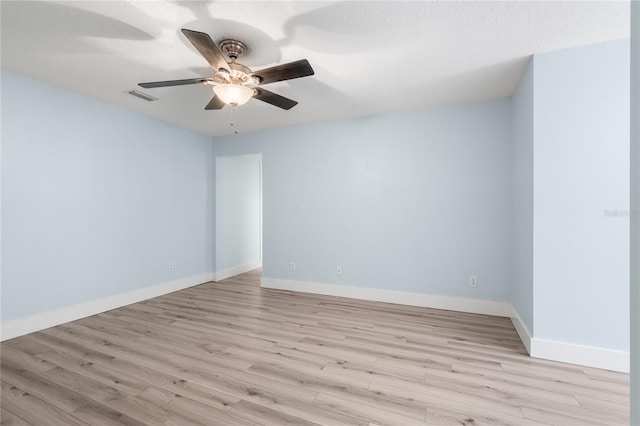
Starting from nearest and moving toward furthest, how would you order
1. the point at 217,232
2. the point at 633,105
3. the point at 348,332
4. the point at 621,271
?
1. the point at 633,105
2. the point at 621,271
3. the point at 348,332
4. the point at 217,232

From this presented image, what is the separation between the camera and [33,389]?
2010mm

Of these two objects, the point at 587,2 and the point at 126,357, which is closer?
the point at 587,2

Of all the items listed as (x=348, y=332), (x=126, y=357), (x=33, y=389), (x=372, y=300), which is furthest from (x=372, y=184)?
(x=33, y=389)

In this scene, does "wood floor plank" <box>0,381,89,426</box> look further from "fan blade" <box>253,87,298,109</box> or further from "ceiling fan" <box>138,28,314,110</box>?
"fan blade" <box>253,87,298,109</box>

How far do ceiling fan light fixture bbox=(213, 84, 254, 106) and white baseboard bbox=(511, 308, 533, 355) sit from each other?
9.81ft

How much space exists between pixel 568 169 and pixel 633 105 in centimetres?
197

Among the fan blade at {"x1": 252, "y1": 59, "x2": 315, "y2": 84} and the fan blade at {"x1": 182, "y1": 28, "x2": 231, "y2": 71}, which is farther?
the fan blade at {"x1": 252, "y1": 59, "x2": 315, "y2": 84}

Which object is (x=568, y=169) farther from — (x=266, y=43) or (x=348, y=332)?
(x=266, y=43)

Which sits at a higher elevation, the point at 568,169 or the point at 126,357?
the point at 568,169

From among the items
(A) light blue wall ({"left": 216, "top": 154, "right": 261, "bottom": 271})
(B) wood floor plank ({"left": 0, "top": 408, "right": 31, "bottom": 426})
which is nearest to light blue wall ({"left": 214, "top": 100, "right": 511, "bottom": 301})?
(A) light blue wall ({"left": 216, "top": 154, "right": 261, "bottom": 271})

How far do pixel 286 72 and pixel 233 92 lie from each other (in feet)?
1.48

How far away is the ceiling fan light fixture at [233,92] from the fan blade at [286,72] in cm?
15

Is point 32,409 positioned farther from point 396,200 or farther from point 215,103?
point 396,200

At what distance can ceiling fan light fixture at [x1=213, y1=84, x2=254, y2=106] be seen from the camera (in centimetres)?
221
